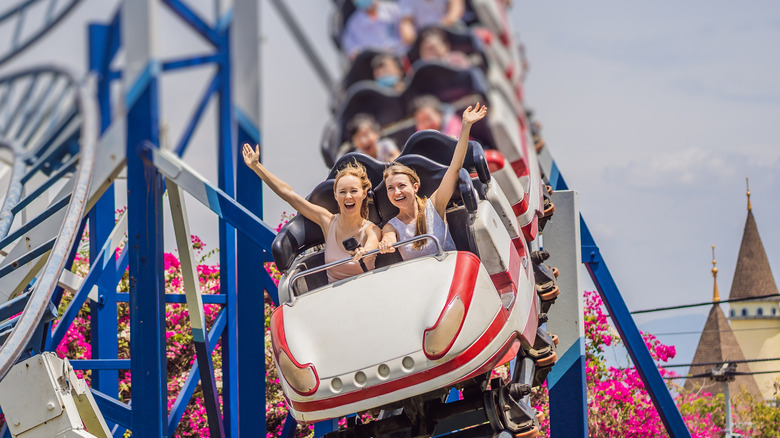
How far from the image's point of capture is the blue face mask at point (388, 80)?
9633 mm

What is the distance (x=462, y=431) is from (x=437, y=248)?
1.92 ft

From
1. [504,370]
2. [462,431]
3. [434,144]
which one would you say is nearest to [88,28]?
[434,144]

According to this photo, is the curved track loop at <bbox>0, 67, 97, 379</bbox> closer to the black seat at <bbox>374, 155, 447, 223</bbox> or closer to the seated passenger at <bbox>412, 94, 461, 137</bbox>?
the black seat at <bbox>374, 155, 447, 223</bbox>

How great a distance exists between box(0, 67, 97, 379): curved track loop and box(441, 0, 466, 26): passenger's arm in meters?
5.59

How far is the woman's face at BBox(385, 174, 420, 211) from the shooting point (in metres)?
3.39

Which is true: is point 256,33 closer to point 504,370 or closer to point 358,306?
point 358,306

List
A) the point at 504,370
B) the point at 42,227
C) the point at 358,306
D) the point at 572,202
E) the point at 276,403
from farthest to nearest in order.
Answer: the point at 504,370, the point at 276,403, the point at 572,202, the point at 42,227, the point at 358,306

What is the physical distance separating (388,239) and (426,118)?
14.0 ft

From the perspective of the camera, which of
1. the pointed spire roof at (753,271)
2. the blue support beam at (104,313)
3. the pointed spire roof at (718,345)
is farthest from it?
the pointed spire roof at (718,345)

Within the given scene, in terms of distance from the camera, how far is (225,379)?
418 cm

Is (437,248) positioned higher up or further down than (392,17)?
further down

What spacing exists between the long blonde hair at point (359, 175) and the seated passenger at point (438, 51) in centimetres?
585

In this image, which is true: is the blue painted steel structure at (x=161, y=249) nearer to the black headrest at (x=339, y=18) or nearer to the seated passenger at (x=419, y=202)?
the seated passenger at (x=419, y=202)

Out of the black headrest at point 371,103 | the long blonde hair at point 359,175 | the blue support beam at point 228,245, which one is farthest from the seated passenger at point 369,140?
the long blonde hair at point 359,175
